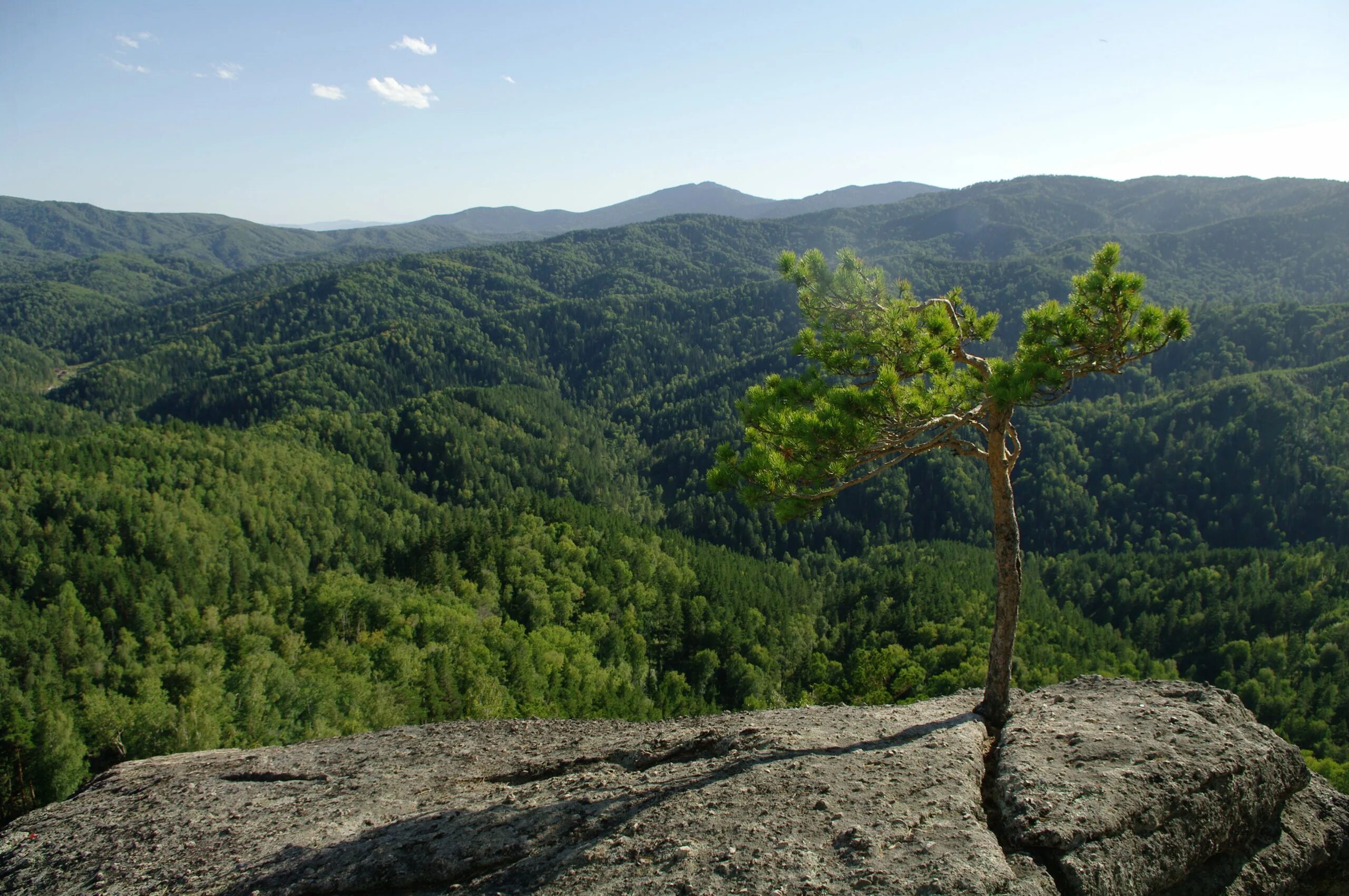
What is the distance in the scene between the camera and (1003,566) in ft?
37.2

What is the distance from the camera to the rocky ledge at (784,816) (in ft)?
25.0

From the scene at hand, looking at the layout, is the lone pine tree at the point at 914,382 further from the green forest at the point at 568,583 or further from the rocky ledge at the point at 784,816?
the rocky ledge at the point at 784,816

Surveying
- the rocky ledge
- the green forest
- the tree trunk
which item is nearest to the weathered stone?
the rocky ledge

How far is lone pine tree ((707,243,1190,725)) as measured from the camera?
31.9 ft

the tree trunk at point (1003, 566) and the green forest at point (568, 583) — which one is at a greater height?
the tree trunk at point (1003, 566)

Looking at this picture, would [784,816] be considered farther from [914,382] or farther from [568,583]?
[568,583]

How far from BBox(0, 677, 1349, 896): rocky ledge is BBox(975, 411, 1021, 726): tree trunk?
61cm

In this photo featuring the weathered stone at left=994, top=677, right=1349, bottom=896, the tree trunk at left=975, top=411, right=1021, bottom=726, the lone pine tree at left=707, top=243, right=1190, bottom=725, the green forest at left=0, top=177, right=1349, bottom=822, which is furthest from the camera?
the green forest at left=0, top=177, right=1349, bottom=822

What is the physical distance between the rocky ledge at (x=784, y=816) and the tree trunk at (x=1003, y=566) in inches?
24.0

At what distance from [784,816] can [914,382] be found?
6.61 m

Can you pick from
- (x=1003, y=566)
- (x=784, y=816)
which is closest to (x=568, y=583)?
(x=1003, y=566)

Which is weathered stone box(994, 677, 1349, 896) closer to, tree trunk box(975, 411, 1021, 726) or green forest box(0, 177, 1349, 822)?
tree trunk box(975, 411, 1021, 726)

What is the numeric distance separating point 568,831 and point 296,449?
124 m

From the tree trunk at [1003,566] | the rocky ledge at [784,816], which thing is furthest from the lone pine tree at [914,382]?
the rocky ledge at [784,816]
